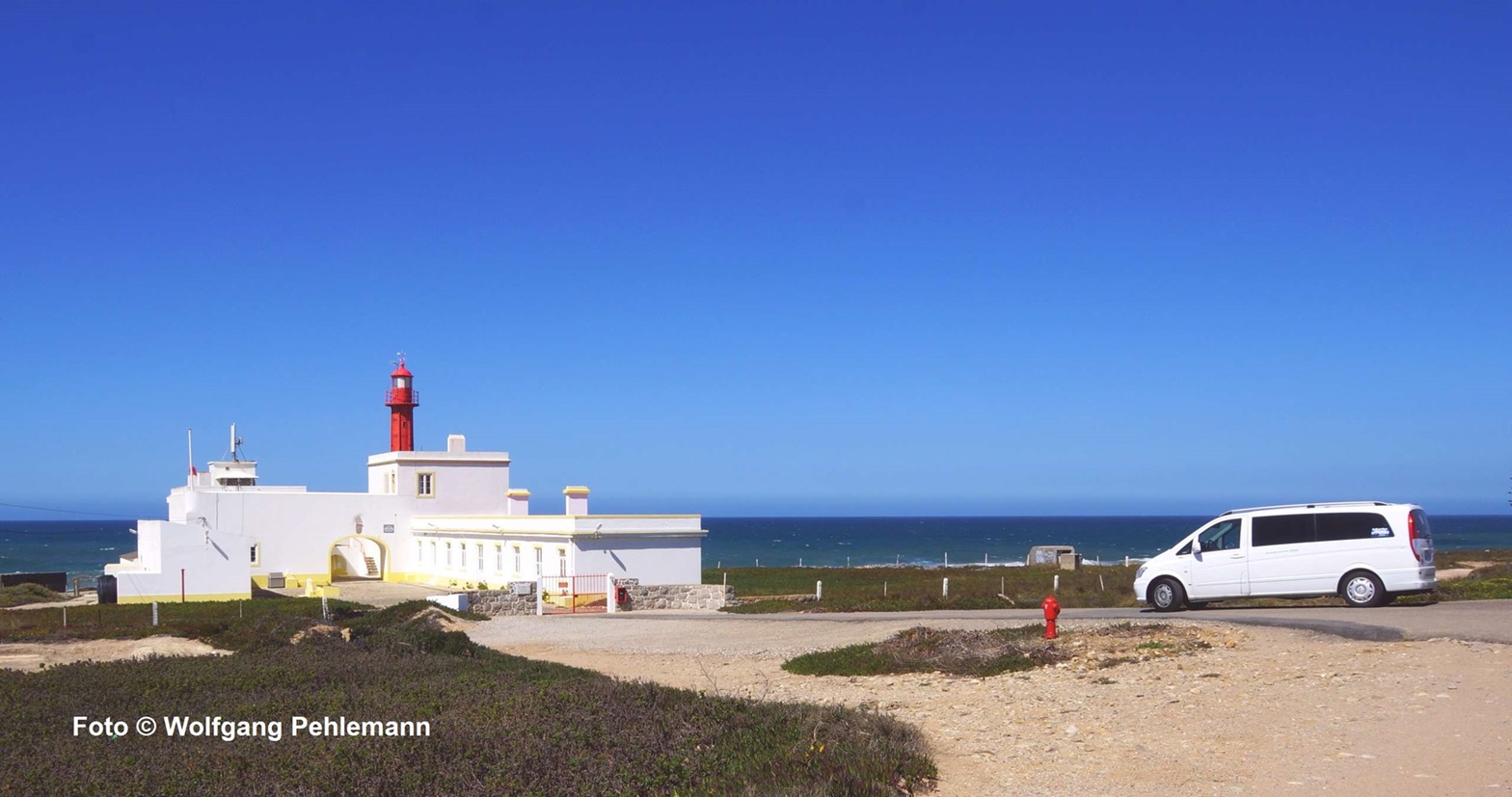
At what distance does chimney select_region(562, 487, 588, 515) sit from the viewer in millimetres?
38844

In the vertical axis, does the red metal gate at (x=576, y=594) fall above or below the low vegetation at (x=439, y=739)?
below

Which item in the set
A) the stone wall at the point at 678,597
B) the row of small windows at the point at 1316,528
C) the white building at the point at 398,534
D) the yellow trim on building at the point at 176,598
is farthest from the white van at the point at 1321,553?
the yellow trim on building at the point at 176,598

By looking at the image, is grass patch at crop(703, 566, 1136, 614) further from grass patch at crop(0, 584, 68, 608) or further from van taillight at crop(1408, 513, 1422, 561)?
grass patch at crop(0, 584, 68, 608)

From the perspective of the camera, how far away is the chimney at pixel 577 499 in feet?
127

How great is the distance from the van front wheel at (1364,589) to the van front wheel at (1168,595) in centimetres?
238

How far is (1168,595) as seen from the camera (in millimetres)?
19141

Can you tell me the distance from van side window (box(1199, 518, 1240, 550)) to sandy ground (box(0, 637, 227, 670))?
605 inches

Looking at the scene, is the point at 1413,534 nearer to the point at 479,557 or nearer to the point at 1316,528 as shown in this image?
the point at 1316,528

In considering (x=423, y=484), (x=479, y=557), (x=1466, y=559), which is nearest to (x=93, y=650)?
(x=479, y=557)

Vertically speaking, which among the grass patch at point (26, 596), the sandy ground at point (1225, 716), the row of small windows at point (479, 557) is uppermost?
the sandy ground at point (1225, 716)

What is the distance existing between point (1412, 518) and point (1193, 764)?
10.4 metres

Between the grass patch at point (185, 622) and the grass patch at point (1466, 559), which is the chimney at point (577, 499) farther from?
the grass patch at point (1466, 559)

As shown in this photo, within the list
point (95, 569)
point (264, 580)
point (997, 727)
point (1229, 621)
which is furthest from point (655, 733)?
point (95, 569)

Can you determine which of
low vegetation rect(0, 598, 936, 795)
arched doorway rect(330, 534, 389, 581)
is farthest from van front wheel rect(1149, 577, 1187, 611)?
arched doorway rect(330, 534, 389, 581)
